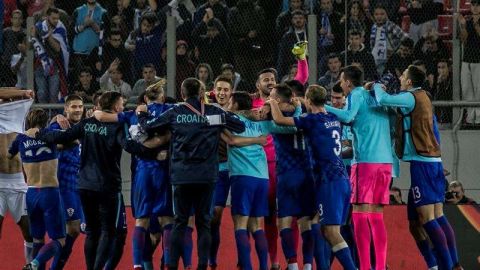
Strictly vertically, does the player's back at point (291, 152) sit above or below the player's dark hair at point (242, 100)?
below

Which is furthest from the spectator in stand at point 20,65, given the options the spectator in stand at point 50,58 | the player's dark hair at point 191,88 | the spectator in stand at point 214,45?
the player's dark hair at point 191,88

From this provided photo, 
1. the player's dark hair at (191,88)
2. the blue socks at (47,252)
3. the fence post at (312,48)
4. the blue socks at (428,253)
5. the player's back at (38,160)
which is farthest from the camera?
the fence post at (312,48)

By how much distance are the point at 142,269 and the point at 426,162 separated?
340cm

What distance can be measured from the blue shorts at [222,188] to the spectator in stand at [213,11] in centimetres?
353

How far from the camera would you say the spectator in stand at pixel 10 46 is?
18484 mm

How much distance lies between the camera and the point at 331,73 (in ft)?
58.4

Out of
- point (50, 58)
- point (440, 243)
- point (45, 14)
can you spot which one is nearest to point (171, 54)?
point (50, 58)

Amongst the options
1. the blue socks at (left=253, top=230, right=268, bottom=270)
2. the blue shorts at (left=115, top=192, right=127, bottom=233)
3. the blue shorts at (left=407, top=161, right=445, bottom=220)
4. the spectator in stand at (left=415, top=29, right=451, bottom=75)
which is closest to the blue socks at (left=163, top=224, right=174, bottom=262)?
the blue shorts at (left=115, top=192, right=127, bottom=233)

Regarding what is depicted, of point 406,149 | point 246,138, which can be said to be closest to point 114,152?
point 246,138

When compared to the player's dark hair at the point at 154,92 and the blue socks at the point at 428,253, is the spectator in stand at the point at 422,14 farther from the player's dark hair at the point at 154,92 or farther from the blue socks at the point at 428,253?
the player's dark hair at the point at 154,92

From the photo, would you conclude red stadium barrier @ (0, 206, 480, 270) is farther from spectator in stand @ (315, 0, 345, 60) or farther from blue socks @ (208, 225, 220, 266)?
spectator in stand @ (315, 0, 345, 60)

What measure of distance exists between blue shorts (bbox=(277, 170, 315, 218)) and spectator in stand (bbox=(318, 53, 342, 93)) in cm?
315

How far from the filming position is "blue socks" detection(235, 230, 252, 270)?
48.2ft

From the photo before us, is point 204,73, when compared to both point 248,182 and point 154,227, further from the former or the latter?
point 248,182
